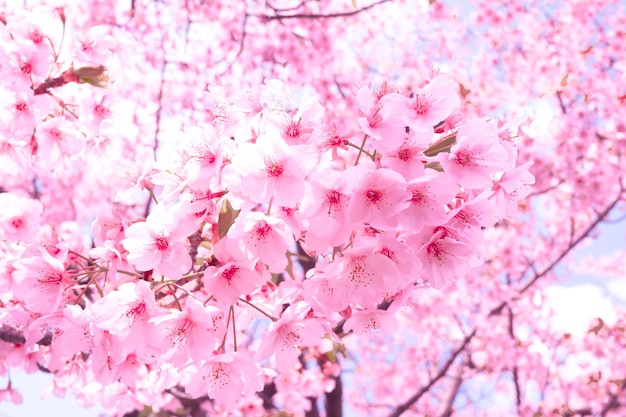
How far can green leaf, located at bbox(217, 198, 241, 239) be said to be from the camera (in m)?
1.64

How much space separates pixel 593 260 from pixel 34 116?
16120 millimetres

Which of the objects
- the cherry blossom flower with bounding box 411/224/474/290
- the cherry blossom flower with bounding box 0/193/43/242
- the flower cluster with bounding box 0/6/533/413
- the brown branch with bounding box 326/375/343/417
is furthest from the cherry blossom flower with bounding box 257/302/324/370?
the brown branch with bounding box 326/375/343/417

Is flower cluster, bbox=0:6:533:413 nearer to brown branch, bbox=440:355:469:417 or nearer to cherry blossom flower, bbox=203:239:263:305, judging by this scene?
cherry blossom flower, bbox=203:239:263:305

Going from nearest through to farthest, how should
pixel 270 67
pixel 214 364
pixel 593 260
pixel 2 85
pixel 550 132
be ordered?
pixel 214 364, pixel 2 85, pixel 550 132, pixel 270 67, pixel 593 260

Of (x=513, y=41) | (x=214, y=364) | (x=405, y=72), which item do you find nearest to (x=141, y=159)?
(x=214, y=364)

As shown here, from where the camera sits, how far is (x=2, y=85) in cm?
252

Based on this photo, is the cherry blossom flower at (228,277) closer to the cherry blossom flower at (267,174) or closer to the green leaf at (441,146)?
the cherry blossom flower at (267,174)

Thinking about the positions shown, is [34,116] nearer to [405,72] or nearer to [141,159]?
[141,159]

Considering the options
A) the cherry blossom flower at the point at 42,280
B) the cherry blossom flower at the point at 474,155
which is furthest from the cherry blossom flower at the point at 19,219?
the cherry blossom flower at the point at 474,155

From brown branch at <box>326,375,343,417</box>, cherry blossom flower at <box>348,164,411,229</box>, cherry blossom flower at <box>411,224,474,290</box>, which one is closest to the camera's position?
cherry blossom flower at <box>348,164,411,229</box>

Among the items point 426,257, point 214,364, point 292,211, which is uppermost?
point 292,211

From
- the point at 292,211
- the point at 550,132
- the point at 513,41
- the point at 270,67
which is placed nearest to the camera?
the point at 292,211

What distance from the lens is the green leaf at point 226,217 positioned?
1.64 meters

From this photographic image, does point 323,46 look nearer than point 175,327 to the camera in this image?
No
